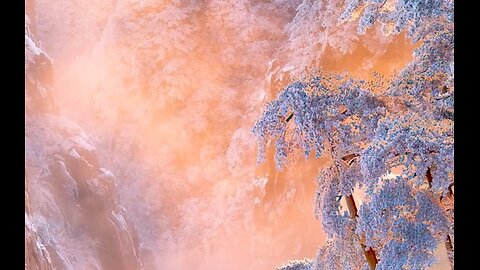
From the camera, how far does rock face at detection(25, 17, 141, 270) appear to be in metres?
8.94

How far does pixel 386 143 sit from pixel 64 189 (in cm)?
753

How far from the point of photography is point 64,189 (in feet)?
30.5

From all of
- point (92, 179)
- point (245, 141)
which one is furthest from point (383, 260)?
point (245, 141)

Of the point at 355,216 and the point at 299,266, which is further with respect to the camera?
the point at 299,266

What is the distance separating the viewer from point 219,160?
40.3 feet

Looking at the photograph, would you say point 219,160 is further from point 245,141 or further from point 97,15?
point 97,15

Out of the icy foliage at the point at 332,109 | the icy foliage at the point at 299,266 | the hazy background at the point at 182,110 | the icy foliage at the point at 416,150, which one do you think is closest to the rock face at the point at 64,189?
the hazy background at the point at 182,110

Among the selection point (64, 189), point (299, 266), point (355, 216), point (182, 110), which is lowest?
point (355, 216)

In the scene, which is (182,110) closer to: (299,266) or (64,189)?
(64,189)

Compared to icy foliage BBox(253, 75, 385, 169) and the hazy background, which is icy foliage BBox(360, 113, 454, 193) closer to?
icy foliage BBox(253, 75, 385, 169)

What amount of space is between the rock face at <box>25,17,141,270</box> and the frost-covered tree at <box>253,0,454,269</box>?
19.3 feet

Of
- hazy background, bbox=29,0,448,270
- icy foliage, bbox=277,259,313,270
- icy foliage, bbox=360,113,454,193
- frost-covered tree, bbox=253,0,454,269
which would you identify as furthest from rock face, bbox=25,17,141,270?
icy foliage, bbox=360,113,454,193

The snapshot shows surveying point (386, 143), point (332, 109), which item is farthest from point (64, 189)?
point (386, 143)

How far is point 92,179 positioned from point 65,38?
17.2 ft
